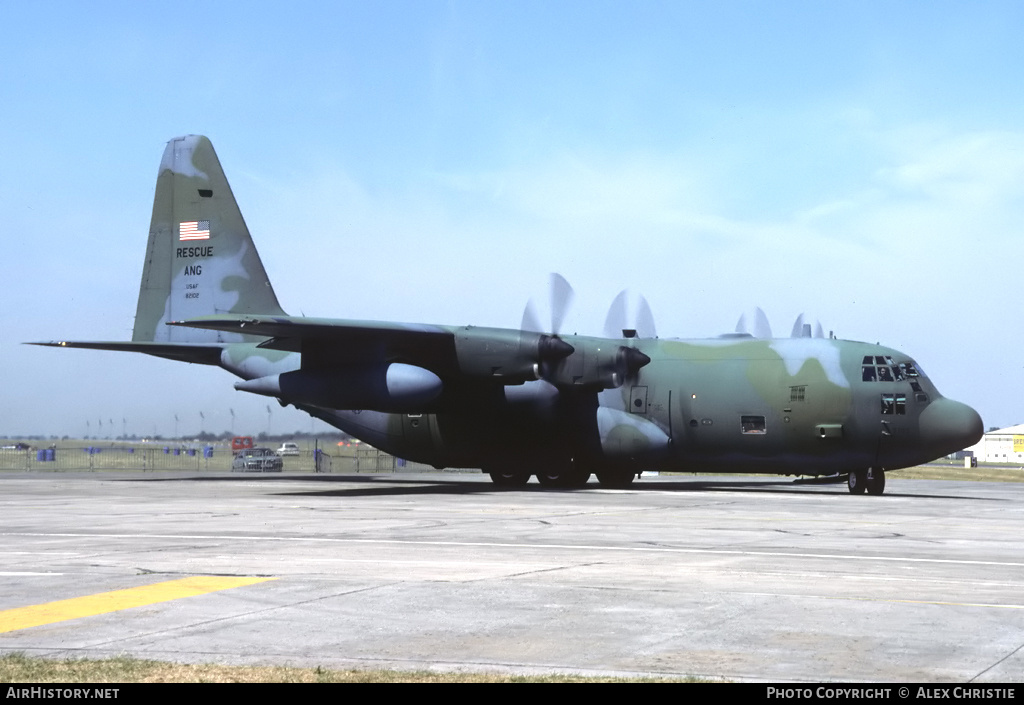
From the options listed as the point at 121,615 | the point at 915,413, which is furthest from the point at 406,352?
the point at 121,615

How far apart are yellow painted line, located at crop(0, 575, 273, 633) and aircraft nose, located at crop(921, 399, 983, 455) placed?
24.3 metres

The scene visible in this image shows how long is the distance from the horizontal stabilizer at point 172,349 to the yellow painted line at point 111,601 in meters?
26.6

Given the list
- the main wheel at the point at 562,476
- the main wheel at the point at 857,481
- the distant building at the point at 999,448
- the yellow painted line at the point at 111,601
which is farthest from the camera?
the distant building at the point at 999,448

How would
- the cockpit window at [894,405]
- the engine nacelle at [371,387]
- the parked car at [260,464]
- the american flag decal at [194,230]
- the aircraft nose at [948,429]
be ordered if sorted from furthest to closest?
1. the parked car at [260,464]
2. the american flag decal at [194,230]
3. the engine nacelle at [371,387]
4. the cockpit window at [894,405]
5. the aircraft nose at [948,429]

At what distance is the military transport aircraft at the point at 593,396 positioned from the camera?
32156 millimetres

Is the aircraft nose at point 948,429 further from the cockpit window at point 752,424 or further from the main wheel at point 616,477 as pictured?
the main wheel at point 616,477

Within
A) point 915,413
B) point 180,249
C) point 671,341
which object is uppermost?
point 180,249

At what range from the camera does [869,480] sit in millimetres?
33500

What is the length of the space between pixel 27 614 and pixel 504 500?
19.8 m

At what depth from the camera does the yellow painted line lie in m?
9.62

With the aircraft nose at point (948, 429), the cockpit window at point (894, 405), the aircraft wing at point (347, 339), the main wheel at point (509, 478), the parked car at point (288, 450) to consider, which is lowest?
the parked car at point (288, 450)

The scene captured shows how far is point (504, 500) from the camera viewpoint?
1150 inches

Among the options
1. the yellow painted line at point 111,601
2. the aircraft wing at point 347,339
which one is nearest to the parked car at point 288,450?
the aircraft wing at point 347,339
